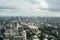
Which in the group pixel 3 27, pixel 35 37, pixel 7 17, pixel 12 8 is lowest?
pixel 35 37

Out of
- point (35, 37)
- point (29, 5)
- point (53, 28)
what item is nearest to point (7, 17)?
point (29, 5)

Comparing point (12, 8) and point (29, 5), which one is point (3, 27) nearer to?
point (12, 8)

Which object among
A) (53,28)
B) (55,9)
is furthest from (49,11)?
(53,28)

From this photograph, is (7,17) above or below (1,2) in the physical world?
below

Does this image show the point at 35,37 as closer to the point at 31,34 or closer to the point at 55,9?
the point at 31,34

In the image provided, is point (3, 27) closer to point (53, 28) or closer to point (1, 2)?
point (1, 2)

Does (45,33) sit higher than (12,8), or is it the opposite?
(12,8)
